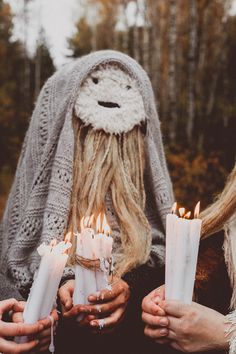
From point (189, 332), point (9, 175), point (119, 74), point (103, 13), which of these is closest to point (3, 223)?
point (119, 74)

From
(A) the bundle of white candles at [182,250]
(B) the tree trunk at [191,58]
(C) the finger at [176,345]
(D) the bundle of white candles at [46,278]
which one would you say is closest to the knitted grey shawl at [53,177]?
(C) the finger at [176,345]

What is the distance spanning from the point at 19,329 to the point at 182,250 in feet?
1.90

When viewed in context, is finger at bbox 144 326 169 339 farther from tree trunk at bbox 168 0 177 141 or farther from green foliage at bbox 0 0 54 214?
green foliage at bbox 0 0 54 214

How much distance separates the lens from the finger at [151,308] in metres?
1.64

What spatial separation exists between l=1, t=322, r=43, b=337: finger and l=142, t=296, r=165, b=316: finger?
0.37 m

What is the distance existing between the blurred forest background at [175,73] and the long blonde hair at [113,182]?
7280 mm

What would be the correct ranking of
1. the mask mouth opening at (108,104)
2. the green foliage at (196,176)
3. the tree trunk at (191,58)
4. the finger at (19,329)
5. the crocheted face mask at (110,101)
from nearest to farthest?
the finger at (19,329) → the crocheted face mask at (110,101) → the mask mouth opening at (108,104) → the green foliage at (196,176) → the tree trunk at (191,58)

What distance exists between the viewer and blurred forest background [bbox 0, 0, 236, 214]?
37.2 feet

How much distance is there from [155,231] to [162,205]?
16 cm

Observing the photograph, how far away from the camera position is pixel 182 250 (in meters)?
1.40

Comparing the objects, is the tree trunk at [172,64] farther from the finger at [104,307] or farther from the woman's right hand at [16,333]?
the woman's right hand at [16,333]

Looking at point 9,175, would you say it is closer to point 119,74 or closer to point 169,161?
point 169,161

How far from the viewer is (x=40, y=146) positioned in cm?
297

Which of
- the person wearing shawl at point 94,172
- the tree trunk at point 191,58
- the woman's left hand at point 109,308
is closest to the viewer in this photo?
the woman's left hand at point 109,308
